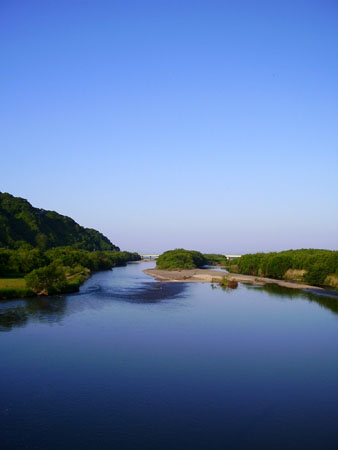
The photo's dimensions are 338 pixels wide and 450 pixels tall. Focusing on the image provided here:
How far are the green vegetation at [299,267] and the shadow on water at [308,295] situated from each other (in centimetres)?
1005

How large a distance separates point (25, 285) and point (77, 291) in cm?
901

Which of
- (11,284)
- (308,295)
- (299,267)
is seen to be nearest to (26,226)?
(11,284)

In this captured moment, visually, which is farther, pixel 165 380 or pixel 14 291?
pixel 14 291

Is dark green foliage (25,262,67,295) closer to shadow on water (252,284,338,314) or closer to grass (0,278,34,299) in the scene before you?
grass (0,278,34,299)

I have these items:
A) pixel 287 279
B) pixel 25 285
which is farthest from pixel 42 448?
pixel 287 279

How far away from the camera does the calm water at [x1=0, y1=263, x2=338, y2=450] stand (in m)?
17.8

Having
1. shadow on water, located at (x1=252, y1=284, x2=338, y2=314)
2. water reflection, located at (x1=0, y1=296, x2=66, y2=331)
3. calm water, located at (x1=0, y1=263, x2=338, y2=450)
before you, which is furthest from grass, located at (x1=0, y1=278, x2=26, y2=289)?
shadow on water, located at (x1=252, y1=284, x2=338, y2=314)

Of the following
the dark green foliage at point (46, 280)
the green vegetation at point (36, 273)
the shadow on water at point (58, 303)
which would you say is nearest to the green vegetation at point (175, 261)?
the green vegetation at point (36, 273)

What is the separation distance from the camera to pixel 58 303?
50.3m

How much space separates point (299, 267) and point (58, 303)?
6132cm

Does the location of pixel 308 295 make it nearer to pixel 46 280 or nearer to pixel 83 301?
pixel 83 301

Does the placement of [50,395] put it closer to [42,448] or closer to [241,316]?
[42,448]

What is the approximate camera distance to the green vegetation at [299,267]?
78188 mm

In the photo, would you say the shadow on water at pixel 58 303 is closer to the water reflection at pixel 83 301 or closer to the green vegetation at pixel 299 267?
the water reflection at pixel 83 301
